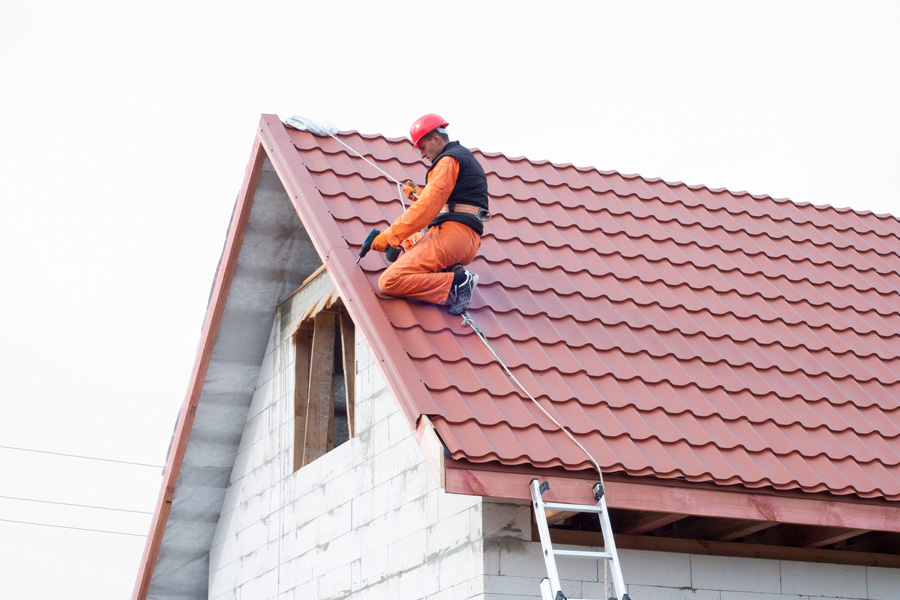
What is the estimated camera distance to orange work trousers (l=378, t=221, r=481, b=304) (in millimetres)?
7008

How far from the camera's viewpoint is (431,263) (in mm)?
7105

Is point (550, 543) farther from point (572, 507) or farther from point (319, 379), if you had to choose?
point (319, 379)

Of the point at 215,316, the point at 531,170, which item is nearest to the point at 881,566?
the point at 531,170

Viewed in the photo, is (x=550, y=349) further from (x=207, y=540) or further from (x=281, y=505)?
(x=207, y=540)

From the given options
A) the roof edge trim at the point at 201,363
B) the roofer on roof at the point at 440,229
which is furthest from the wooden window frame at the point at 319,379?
the roofer on roof at the point at 440,229

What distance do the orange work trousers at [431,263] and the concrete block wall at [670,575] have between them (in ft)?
4.51

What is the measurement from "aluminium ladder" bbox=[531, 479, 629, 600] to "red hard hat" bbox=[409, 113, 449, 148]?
2430 millimetres

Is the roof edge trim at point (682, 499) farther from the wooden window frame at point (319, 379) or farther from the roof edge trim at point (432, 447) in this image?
the wooden window frame at point (319, 379)

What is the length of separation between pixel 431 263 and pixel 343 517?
219 cm

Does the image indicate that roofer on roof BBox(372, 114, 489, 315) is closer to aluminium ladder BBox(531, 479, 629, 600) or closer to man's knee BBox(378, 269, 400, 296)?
man's knee BBox(378, 269, 400, 296)

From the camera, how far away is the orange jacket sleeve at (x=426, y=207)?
6.95 meters

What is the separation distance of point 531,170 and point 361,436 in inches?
116

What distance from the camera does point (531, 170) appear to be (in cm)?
992

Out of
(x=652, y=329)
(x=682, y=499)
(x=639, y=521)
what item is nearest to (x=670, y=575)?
(x=639, y=521)
